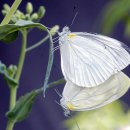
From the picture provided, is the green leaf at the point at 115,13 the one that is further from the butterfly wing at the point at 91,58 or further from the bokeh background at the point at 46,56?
the bokeh background at the point at 46,56

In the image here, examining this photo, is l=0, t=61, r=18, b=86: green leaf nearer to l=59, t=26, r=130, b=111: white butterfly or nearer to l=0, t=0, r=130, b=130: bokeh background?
l=59, t=26, r=130, b=111: white butterfly

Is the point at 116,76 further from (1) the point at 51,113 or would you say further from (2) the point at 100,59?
(1) the point at 51,113

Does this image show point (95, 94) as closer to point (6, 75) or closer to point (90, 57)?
point (90, 57)

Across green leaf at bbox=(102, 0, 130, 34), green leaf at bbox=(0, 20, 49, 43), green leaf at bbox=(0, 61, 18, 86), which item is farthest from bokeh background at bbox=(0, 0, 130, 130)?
green leaf at bbox=(102, 0, 130, 34)

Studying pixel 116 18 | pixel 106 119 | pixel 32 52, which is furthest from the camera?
pixel 32 52

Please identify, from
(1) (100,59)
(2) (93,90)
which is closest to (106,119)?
(2) (93,90)

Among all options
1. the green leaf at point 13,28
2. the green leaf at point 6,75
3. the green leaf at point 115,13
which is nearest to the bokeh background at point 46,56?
the green leaf at point 6,75

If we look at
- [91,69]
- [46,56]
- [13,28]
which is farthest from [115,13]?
[46,56]
